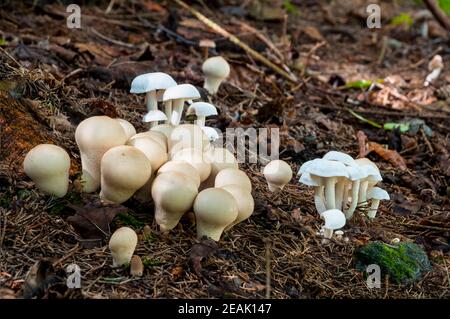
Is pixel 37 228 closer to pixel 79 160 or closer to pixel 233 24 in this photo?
pixel 79 160

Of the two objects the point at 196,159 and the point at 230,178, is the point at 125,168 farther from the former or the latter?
the point at 230,178

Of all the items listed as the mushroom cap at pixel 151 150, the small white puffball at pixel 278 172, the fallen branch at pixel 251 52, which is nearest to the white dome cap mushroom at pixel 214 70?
the fallen branch at pixel 251 52

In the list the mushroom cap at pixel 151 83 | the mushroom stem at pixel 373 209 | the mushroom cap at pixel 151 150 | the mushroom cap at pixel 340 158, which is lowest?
the mushroom stem at pixel 373 209

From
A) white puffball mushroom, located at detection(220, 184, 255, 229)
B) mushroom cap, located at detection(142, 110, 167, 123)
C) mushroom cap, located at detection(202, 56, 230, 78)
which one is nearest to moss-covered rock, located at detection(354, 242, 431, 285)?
white puffball mushroom, located at detection(220, 184, 255, 229)

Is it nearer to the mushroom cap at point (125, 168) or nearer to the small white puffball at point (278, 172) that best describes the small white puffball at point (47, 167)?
the mushroom cap at point (125, 168)

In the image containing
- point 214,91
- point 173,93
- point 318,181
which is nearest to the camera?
point 318,181
